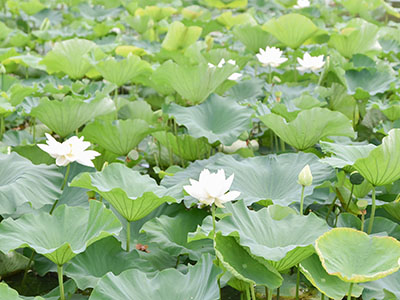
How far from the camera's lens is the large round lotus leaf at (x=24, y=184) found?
1.29 m

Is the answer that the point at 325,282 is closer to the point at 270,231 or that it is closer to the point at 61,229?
the point at 270,231

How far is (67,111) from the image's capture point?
1744 millimetres

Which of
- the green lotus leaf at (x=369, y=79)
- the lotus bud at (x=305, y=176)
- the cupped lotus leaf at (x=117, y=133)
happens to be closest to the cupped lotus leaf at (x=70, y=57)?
the cupped lotus leaf at (x=117, y=133)

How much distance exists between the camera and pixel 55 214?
1.26 meters

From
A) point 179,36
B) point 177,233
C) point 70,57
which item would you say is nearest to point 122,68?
point 70,57

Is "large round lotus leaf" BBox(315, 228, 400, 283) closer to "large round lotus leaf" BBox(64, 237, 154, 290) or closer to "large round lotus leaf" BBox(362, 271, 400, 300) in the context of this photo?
"large round lotus leaf" BBox(362, 271, 400, 300)

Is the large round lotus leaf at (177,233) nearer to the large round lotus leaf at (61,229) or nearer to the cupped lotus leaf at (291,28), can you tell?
the large round lotus leaf at (61,229)

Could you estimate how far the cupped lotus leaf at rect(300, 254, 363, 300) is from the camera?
1.09 meters

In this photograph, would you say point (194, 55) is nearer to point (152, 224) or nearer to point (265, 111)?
point (265, 111)

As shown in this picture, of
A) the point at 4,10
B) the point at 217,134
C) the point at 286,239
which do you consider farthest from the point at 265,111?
the point at 4,10

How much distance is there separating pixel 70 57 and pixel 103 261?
122cm

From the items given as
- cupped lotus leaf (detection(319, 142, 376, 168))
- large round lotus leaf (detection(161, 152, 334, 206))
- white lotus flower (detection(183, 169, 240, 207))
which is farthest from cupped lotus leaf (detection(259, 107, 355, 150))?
white lotus flower (detection(183, 169, 240, 207))

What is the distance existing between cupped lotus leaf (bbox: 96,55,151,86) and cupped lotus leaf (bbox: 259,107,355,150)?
636mm

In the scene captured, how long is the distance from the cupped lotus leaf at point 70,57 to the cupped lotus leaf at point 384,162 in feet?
4.26
